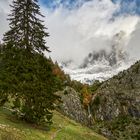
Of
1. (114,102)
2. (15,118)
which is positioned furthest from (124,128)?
(15,118)

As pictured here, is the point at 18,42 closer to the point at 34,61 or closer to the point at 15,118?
the point at 34,61

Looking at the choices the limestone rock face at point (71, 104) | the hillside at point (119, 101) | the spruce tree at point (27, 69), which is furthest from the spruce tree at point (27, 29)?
the hillside at point (119, 101)

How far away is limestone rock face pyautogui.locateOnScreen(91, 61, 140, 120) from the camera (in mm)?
157375

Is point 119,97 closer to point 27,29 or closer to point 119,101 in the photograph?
point 119,101

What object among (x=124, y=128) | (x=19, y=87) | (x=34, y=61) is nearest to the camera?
(x=19, y=87)

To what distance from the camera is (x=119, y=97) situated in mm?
164875

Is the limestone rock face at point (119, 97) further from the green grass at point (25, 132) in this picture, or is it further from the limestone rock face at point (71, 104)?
the green grass at point (25, 132)

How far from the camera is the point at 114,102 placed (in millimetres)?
166750

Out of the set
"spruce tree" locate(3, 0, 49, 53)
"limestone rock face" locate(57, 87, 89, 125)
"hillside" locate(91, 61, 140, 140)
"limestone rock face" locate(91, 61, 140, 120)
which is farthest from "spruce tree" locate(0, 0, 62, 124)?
"limestone rock face" locate(91, 61, 140, 120)

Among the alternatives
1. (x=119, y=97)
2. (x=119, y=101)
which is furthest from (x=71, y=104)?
(x=119, y=97)

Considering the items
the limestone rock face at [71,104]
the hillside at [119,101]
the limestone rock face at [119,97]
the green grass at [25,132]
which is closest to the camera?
the green grass at [25,132]

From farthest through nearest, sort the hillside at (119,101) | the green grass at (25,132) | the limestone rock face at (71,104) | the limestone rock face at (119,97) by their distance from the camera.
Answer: the limestone rock face at (119,97) → the hillside at (119,101) → the limestone rock face at (71,104) → the green grass at (25,132)

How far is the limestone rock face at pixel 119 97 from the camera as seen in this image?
157m

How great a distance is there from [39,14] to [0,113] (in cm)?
1220
